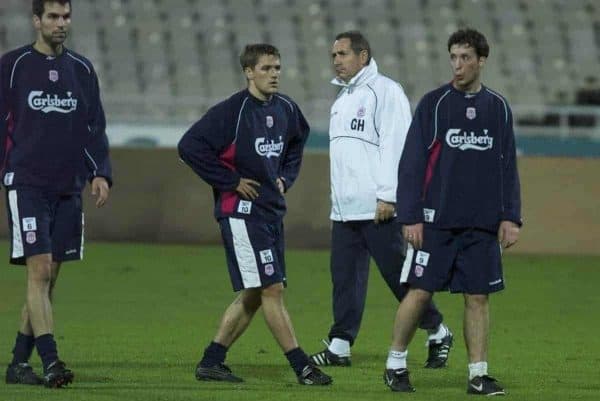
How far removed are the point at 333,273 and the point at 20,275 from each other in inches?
251

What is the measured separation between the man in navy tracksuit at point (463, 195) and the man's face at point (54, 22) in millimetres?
1985

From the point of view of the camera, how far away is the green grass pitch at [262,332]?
813cm

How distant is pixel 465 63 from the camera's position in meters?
7.90

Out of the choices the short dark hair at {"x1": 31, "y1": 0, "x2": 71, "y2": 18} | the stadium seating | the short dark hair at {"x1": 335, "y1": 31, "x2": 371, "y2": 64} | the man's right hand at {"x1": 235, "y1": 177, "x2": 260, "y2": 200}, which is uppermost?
the stadium seating

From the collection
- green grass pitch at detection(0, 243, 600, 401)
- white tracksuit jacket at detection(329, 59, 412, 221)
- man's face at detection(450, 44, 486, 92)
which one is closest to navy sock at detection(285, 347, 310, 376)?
green grass pitch at detection(0, 243, 600, 401)

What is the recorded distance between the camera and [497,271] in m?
8.00

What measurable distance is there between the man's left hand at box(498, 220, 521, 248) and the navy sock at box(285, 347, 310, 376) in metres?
1.28

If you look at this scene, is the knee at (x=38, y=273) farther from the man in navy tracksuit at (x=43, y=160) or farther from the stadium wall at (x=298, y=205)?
the stadium wall at (x=298, y=205)

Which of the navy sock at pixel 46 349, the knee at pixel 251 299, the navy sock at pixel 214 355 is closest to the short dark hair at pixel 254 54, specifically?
the knee at pixel 251 299

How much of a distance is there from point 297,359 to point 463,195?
1308 millimetres

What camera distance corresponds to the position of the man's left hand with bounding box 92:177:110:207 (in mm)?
8297

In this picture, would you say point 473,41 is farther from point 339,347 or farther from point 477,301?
point 339,347

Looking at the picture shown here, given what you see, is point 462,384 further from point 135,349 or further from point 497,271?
point 135,349

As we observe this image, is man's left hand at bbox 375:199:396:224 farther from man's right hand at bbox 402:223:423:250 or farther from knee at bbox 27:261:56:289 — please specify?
knee at bbox 27:261:56:289
